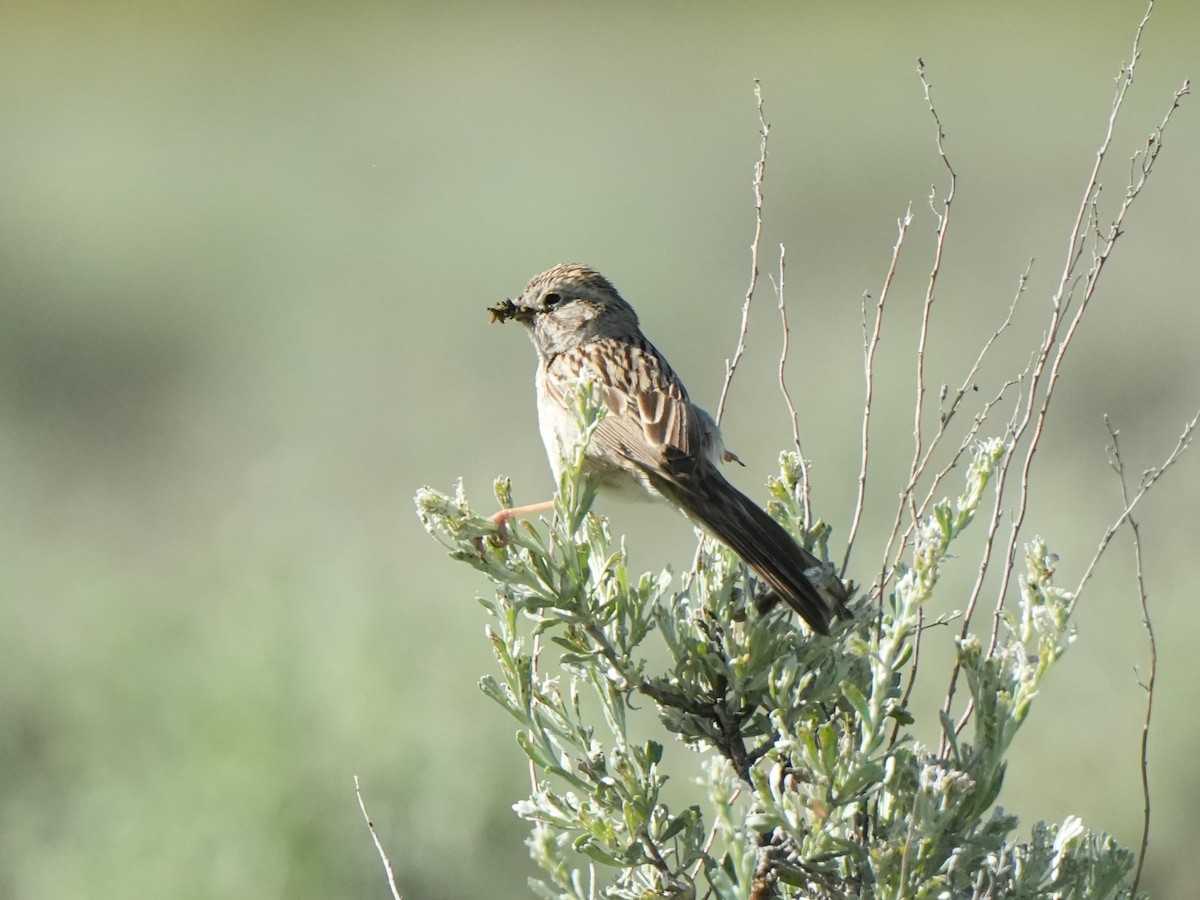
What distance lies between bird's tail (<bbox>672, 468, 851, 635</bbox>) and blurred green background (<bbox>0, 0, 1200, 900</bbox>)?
3.76 metres

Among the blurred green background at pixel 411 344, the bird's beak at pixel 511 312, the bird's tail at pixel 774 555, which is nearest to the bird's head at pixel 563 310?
the bird's beak at pixel 511 312

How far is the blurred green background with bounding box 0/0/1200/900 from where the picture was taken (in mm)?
7219

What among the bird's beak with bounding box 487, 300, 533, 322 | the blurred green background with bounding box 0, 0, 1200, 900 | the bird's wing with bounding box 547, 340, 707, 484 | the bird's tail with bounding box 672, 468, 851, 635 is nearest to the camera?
the bird's tail with bounding box 672, 468, 851, 635

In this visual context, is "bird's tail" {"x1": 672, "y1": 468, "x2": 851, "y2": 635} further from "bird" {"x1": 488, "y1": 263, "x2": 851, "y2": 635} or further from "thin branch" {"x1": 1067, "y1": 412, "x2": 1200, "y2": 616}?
"thin branch" {"x1": 1067, "y1": 412, "x2": 1200, "y2": 616}

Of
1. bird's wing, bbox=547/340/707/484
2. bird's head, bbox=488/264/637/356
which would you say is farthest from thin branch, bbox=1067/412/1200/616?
bird's head, bbox=488/264/637/356

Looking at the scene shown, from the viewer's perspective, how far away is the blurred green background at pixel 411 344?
722cm

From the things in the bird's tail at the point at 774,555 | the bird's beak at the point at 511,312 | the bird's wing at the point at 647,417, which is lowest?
the bird's tail at the point at 774,555

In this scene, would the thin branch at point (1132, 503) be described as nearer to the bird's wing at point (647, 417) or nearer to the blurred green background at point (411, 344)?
the bird's wing at point (647, 417)

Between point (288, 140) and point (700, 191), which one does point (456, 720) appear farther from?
point (288, 140)

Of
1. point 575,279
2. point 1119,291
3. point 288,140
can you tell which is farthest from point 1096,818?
point 288,140

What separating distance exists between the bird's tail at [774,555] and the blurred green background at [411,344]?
12.3ft

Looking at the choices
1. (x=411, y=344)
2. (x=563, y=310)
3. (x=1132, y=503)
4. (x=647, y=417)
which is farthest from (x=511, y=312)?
(x=411, y=344)

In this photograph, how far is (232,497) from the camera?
1466 cm

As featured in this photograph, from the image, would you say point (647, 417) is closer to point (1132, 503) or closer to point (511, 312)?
point (511, 312)
